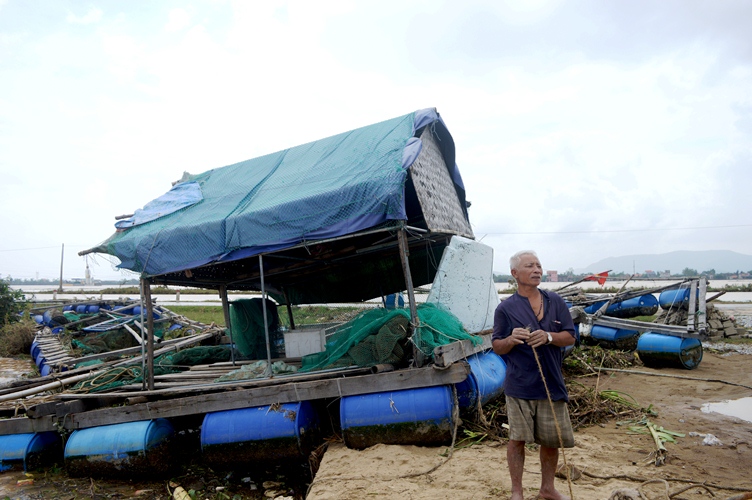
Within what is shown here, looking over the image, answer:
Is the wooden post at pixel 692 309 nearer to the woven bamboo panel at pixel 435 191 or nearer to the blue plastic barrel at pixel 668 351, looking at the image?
the blue plastic barrel at pixel 668 351

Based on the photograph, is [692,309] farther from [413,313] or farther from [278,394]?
[278,394]

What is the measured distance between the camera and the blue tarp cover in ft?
19.7

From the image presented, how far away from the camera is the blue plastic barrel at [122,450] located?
600cm

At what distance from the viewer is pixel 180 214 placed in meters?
7.66

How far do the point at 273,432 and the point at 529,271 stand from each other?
3750 mm

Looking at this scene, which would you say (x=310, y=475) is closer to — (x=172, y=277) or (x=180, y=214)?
(x=172, y=277)

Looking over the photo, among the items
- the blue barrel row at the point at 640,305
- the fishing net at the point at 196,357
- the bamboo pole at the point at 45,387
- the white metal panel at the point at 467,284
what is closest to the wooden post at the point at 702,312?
the blue barrel row at the point at 640,305

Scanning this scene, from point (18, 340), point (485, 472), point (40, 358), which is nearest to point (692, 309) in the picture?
point (485, 472)

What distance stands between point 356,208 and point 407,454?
116 inches

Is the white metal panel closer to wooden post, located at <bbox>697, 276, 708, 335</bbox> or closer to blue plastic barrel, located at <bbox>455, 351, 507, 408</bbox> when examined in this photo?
blue plastic barrel, located at <bbox>455, 351, 507, 408</bbox>

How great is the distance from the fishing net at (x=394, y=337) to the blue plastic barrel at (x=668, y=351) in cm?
610

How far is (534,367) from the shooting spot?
3.31 meters

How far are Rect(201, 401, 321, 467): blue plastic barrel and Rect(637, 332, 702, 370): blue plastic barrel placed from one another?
7.90 m

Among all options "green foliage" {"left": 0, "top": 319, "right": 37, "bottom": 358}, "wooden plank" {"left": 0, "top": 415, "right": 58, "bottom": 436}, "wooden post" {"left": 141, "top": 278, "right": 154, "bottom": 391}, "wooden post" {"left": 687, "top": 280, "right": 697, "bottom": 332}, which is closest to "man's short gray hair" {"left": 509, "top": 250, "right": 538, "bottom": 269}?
"wooden post" {"left": 141, "top": 278, "right": 154, "bottom": 391}
